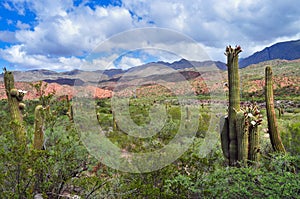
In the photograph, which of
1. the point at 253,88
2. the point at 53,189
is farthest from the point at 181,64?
the point at 253,88

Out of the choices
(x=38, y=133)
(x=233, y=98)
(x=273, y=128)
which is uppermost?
(x=233, y=98)

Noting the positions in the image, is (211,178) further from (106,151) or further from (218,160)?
(106,151)

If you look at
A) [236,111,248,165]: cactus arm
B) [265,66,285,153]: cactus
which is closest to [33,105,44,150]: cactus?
[236,111,248,165]: cactus arm

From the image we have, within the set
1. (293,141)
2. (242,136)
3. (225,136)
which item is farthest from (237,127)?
(293,141)

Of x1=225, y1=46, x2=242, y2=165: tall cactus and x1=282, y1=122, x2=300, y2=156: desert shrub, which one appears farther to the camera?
x1=282, y1=122, x2=300, y2=156: desert shrub

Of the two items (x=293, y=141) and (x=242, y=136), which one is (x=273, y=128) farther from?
(x=293, y=141)

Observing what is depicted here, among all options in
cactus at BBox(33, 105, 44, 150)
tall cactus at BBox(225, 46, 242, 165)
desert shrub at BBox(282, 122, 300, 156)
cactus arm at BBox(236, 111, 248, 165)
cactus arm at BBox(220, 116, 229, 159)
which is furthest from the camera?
desert shrub at BBox(282, 122, 300, 156)

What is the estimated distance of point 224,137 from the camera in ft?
22.3

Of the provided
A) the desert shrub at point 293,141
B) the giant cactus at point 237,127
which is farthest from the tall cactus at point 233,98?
the desert shrub at point 293,141

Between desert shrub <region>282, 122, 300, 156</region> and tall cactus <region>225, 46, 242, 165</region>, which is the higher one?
tall cactus <region>225, 46, 242, 165</region>

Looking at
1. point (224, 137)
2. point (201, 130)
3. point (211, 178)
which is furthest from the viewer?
point (201, 130)

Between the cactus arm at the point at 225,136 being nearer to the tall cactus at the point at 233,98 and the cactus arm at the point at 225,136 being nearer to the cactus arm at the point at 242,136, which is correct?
the tall cactus at the point at 233,98

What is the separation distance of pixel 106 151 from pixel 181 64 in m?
4.62

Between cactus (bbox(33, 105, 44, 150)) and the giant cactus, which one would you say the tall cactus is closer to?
the giant cactus
